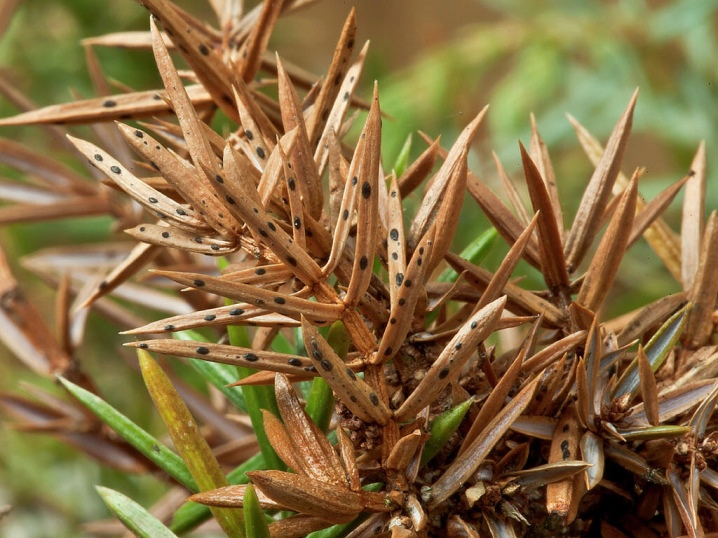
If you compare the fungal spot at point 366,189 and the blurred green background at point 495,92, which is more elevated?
the fungal spot at point 366,189

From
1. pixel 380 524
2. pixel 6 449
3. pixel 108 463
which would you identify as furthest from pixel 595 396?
pixel 6 449

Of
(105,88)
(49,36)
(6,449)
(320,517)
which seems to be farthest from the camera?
(49,36)

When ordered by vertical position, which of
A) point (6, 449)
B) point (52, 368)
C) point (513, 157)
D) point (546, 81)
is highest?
point (52, 368)

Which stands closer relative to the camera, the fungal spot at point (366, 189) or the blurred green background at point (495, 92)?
the fungal spot at point (366, 189)

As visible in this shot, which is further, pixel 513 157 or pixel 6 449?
pixel 513 157

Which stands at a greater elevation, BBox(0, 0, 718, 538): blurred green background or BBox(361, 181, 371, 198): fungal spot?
BBox(361, 181, 371, 198): fungal spot

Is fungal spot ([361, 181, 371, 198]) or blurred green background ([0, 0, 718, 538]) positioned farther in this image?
blurred green background ([0, 0, 718, 538])

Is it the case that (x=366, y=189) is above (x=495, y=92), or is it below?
above

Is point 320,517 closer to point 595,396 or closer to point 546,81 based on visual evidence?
point 595,396

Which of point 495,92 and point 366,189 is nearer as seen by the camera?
point 366,189

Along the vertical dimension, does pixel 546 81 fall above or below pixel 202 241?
below

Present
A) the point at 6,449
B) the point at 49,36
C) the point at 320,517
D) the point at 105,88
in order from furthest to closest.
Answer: the point at 49,36 → the point at 6,449 → the point at 105,88 → the point at 320,517
